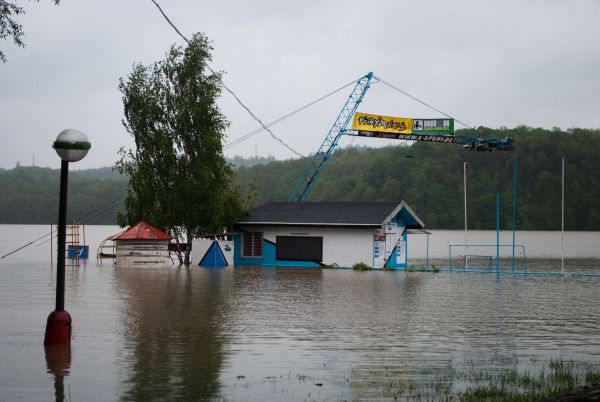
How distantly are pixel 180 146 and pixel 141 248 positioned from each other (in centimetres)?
860

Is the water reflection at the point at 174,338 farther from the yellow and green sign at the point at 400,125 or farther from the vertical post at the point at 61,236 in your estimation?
the yellow and green sign at the point at 400,125

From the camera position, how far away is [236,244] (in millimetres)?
50125

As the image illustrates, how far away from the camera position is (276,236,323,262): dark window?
4753 cm

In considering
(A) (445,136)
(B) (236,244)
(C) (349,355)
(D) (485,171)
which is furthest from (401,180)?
(C) (349,355)

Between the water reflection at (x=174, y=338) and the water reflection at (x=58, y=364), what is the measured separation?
90 centimetres

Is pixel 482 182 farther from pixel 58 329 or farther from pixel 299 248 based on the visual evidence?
pixel 58 329

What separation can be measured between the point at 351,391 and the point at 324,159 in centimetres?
4909

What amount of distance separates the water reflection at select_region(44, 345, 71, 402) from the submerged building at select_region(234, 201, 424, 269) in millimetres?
31394

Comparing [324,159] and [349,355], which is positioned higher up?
[324,159]

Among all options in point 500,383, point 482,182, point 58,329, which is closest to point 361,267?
point 58,329

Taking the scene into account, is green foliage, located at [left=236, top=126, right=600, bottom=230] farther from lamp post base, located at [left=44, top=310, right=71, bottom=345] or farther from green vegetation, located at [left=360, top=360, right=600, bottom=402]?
green vegetation, located at [left=360, top=360, right=600, bottom=402]

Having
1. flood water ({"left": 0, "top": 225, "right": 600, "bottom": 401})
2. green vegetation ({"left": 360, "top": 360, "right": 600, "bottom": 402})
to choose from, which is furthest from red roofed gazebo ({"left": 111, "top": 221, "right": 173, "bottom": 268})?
green vegetation ({"left": 360, "top": 360, "right": 600, "bottom": 402})

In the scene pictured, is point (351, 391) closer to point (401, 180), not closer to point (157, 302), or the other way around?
point (157, 302)

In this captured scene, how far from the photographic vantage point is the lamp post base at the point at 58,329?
1490 cm
